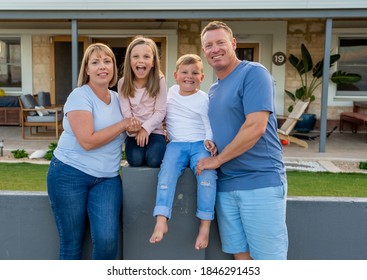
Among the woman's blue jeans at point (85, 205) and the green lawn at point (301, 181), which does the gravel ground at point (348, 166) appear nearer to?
the green lawn at point (301, 181)

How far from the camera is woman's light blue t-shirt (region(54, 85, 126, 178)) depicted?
2.41 metres

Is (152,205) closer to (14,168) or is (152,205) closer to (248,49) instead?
(14,168)

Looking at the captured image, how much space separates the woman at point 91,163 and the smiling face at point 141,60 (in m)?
0.13

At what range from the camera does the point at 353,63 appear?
1210cm

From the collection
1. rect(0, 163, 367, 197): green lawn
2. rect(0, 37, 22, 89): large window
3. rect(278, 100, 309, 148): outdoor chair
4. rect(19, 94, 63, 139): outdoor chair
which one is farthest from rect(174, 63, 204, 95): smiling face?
rect(0, 37, 22, 89): large window

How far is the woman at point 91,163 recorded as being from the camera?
237 cm

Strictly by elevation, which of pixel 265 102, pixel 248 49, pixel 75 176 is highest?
pixel 248 49

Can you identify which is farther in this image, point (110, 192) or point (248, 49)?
point (248, 49)

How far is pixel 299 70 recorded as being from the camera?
11.6 metres

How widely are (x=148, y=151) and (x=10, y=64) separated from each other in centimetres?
1128

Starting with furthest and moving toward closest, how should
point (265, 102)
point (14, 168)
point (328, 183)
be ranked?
point (14, 168) → point (328, 183) → point (265, 102)
